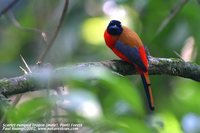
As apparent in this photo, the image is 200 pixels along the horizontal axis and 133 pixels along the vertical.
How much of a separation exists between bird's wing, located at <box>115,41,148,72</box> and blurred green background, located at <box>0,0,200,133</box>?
19cm

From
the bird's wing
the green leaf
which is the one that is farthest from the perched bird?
the green leaf

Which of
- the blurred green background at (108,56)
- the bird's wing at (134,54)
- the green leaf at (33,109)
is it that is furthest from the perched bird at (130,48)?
the green leaf at (33,109)

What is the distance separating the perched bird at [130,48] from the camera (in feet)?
9.69

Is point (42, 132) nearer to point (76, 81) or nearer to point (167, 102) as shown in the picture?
point (76, 81)

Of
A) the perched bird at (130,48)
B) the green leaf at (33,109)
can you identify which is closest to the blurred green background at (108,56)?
the green leaf at (33,109)

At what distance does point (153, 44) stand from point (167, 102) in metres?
0.50

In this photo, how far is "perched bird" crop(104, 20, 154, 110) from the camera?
295 cm

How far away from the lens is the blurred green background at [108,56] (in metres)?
1.12

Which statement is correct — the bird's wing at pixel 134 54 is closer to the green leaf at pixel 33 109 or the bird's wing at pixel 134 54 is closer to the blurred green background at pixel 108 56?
the blurred green background at pixel 108 56

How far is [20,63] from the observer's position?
15.0 feet

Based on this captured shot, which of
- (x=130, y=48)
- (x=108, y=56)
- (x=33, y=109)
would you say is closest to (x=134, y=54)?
(x=130, y=48)

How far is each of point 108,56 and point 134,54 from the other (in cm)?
191

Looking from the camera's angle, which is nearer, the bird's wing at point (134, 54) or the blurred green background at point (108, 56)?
the blurred green background at point (108, 56)

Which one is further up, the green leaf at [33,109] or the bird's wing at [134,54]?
the bird's wing at [134,54]
